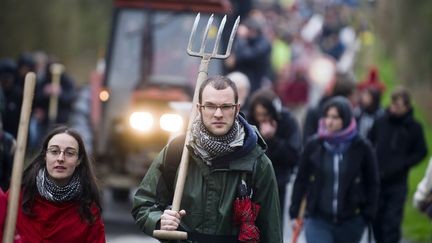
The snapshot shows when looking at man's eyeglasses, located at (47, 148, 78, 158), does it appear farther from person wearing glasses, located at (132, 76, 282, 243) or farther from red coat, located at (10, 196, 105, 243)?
person wearing glasses, located at (132, 76, 282, 243)

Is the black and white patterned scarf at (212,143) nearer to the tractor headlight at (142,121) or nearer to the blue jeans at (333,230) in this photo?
the blue jeans at (333,230)

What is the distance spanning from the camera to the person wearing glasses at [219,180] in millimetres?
7082

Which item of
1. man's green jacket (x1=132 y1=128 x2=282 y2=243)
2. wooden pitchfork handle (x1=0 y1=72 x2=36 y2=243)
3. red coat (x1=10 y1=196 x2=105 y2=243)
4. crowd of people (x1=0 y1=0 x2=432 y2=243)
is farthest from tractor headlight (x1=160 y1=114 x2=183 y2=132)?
wooden pitchfork handle (x1=0 y1=72 x2=36 y2=243)

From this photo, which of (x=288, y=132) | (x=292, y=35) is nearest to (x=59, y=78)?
(x=288, y=132)

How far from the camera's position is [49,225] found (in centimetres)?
739

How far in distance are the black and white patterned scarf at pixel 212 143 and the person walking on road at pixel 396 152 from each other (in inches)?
248

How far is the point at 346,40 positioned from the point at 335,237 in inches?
1037

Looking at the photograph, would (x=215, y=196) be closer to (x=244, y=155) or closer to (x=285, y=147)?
(x=244, y=155)

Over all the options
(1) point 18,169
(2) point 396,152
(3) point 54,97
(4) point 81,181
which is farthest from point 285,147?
(3) point 54,97

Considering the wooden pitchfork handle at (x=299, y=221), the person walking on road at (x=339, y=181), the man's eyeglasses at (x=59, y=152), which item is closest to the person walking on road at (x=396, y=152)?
the wooden pitchfork handle at (x=299, y=221)

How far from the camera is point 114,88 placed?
1722cm

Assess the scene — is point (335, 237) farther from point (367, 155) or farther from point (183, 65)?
point (183, 65)

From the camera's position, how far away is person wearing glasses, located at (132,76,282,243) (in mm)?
7082

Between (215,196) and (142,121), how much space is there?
30.9 ft
